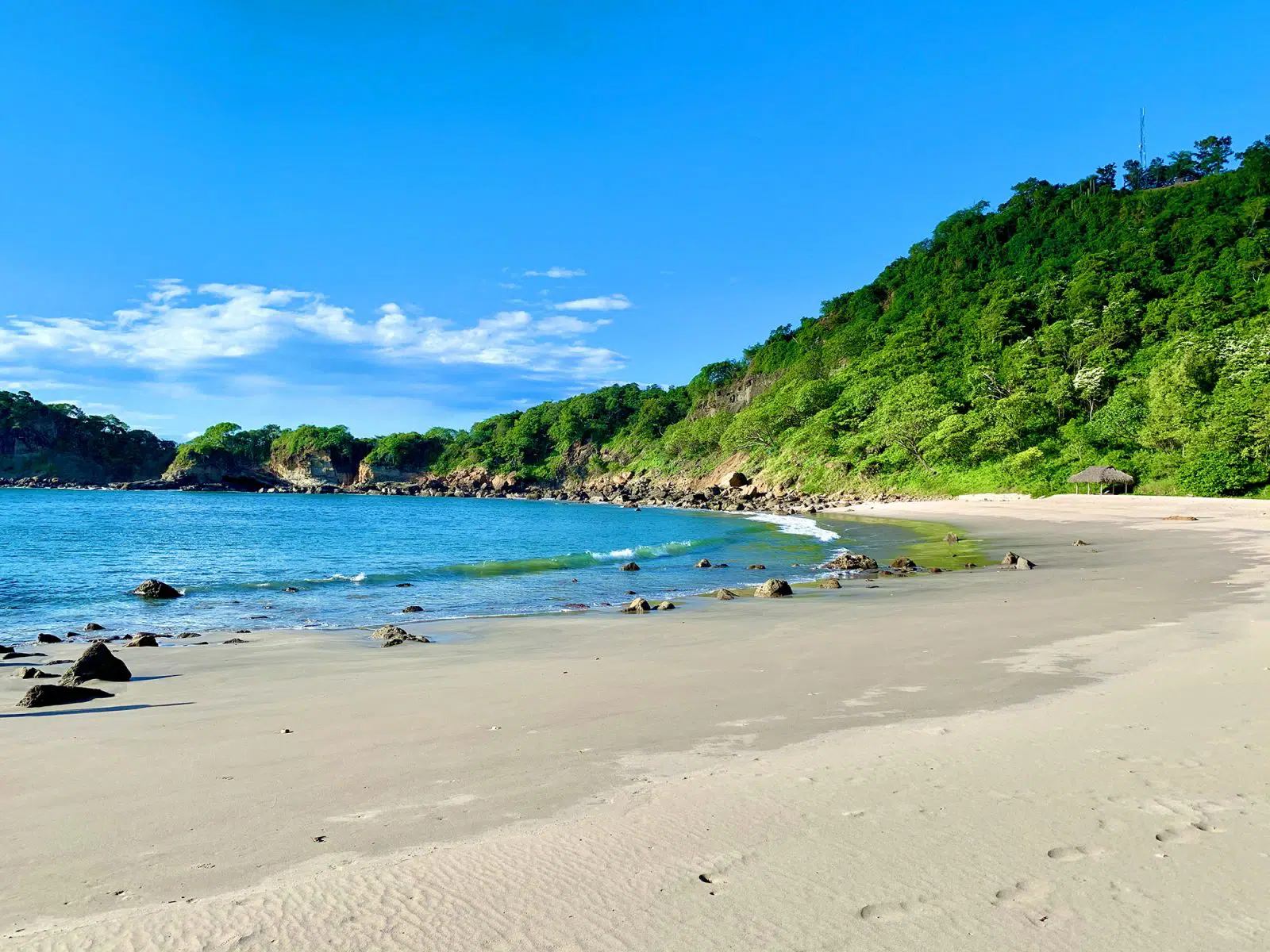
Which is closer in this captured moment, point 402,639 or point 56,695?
point 56,695

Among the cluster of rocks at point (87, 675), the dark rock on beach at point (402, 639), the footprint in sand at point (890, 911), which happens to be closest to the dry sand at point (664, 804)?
the footprint in sand at point (890, 911)

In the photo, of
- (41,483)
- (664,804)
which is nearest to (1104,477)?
(664,804)

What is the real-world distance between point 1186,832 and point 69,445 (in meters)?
207

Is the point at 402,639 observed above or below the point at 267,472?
below

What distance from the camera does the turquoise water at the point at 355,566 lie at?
1764 centimetres

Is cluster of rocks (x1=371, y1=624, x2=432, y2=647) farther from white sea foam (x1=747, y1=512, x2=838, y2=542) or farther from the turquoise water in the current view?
white sea foam (x1=747, y1=512, x2=838, y2=542)

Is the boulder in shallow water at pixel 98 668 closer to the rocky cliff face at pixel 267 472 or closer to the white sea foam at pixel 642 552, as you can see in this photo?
the white sea foam at pixel 642 552

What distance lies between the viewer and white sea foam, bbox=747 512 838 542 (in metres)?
38.8

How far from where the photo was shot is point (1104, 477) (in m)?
51.7

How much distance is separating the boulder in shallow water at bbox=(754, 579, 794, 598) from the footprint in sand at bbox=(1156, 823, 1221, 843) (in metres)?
13.3

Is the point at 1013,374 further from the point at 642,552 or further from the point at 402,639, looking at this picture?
the point at 402,639

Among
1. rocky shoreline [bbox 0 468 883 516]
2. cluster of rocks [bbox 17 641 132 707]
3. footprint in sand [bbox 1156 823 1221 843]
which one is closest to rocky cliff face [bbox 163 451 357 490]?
rocky shoreline [bbox 0 468 883 516]

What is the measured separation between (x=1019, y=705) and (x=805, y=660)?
3.18 metres

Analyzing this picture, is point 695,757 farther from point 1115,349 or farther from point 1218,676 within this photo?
point 1115,349
